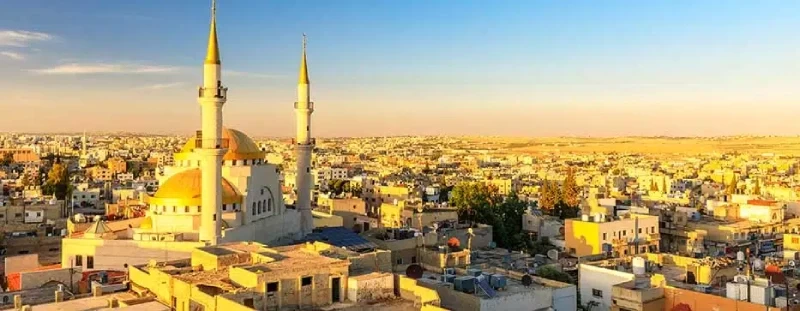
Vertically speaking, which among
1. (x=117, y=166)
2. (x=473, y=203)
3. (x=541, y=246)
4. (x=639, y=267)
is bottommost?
(x=541, y=246)

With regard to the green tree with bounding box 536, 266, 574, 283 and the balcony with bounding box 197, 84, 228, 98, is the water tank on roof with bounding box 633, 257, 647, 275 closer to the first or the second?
the green tree with bounding box 536, 266, 574, 283

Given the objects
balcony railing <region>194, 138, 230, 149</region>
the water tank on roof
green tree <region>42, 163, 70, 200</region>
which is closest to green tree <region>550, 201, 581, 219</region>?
the water tank on roof

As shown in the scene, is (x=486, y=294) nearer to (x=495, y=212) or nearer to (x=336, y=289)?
(x=336, y=289)

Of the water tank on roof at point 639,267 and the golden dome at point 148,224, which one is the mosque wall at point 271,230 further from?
the water tank on roof at point 639,267

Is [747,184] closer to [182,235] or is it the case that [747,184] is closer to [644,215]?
[644,215]

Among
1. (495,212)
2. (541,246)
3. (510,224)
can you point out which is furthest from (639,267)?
(495,212)

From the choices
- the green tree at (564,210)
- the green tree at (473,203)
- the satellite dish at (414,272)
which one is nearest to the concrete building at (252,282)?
the satellite dish at (414,272)
